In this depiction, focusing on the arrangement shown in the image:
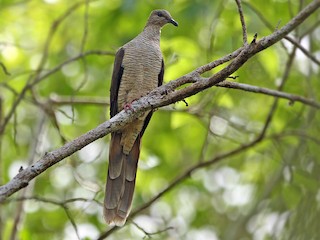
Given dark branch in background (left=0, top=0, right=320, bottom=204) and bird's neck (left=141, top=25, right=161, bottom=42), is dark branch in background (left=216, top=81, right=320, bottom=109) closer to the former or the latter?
dark branch in background (left=0, top=0, right=320, bottom=204)

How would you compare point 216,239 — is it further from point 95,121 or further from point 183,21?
point 183,21

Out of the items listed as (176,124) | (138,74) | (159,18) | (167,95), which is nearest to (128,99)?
(138,74)

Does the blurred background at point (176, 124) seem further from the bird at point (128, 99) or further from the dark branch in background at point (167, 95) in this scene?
the dark branch in background at point (167, 95)

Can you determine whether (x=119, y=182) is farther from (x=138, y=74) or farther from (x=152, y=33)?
(x=152, y=33)

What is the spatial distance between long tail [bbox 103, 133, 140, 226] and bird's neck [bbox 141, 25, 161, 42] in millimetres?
887

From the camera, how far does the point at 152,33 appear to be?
629 centimetres

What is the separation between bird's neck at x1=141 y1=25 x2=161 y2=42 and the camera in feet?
20.4

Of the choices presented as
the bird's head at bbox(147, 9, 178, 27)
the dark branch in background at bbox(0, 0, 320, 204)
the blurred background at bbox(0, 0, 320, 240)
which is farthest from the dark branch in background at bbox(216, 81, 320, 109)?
the bird's head at bbox(147, 9, 178, 27)

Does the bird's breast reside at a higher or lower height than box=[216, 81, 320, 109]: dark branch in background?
higher

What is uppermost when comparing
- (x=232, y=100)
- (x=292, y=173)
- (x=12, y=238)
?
(x=232, y=100)

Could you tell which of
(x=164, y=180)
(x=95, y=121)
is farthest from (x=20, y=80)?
(x=164, y=180)

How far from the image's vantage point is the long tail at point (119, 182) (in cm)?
575

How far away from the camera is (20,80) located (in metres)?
8.23

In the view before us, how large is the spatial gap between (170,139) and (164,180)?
1.83ft
